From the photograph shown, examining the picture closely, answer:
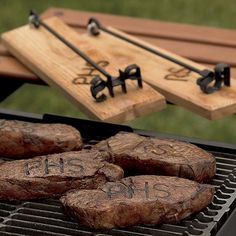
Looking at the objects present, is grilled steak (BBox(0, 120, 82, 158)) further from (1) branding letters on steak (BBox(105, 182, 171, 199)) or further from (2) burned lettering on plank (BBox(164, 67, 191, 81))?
(2) burned lettering on plank (BBox(164, 67, 191, 81))

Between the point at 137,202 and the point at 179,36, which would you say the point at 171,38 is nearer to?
the point at 179,36

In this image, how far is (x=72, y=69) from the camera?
4.18m

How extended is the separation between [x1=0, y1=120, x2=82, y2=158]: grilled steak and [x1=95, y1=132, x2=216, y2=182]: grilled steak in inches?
4.2

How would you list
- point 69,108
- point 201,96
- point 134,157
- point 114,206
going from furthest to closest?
point 69,108 → point 201,96 → point 134,157 → point 114,206

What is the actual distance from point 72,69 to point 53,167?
0.94 metres

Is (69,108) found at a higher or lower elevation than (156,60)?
lower

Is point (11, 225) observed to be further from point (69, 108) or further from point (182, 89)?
point (69, 108)

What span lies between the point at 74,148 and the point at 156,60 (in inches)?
34.1

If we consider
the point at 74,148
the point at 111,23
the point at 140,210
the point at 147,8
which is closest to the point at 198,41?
the point at 111,23

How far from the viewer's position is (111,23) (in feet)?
16.1

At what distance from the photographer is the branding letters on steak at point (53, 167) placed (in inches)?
129

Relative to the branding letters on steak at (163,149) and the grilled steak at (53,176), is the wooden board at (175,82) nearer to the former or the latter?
the branding letters on steak at (163,149)

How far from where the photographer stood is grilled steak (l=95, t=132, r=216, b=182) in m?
3.35

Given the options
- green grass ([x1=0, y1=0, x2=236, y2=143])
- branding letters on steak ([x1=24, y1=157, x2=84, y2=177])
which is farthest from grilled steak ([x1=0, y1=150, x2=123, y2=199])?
green grass ([x1=0, y1=0, x2=236, y2=143])
